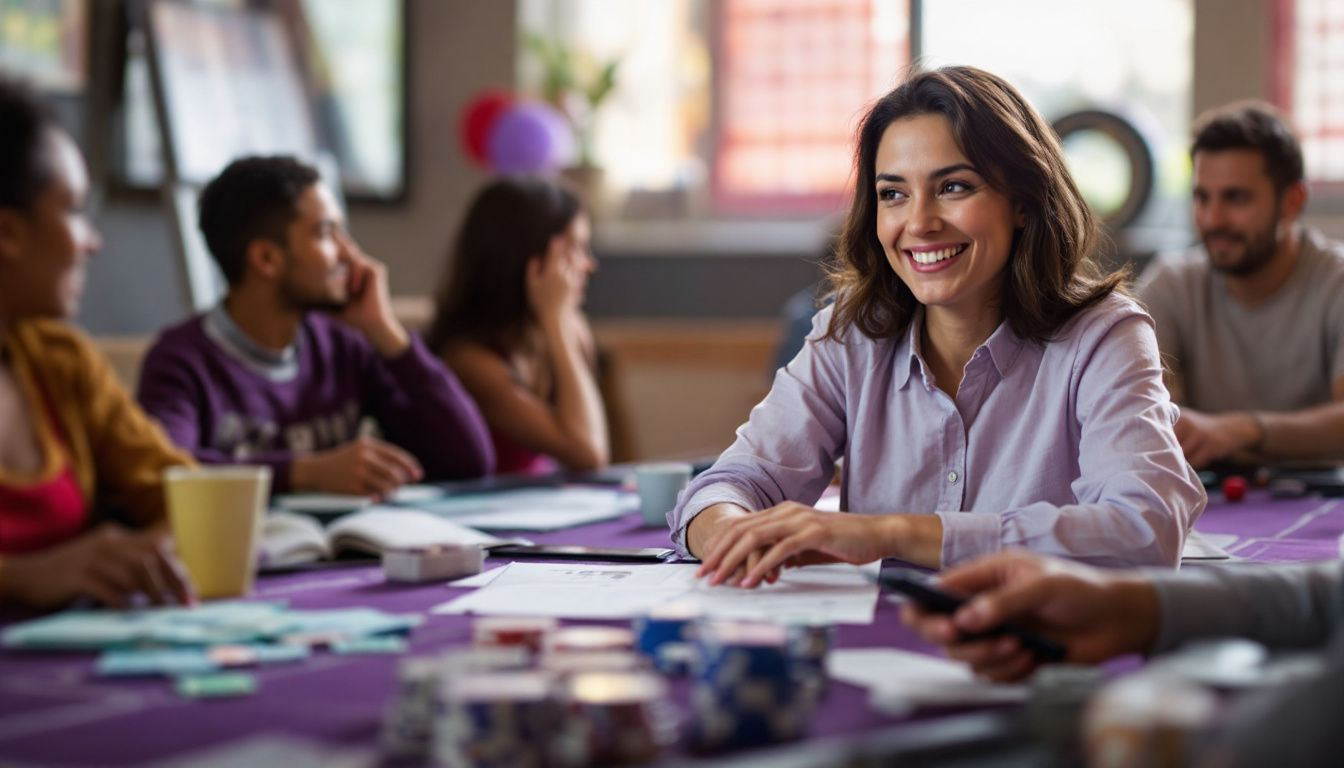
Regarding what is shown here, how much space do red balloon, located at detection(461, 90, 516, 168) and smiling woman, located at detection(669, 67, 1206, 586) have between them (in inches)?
126

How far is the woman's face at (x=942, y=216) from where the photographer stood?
1926 millimetres

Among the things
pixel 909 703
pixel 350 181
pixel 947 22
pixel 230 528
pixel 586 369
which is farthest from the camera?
pixel 350 181

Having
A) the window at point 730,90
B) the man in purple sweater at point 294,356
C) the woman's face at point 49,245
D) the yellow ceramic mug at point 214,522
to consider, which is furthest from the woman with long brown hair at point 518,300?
the window at point 730,90

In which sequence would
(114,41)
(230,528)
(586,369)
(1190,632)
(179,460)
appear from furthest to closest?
(114,41) → (586,369) → (179,460) → (230,528) → (1190,632)

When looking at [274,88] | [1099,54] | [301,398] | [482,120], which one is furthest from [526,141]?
[301,398]

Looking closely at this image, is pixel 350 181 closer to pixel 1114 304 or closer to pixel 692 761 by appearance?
pixel 1114 304

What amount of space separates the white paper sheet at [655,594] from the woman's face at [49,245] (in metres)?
0.54

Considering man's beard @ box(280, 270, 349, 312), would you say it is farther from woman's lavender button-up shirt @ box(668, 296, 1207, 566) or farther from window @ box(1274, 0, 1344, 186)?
window @ box(1274, 0, 1344, 186)

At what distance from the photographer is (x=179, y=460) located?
1.82m

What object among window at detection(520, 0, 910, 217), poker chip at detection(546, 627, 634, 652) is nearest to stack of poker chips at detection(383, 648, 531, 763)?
poker chip at detection(546, 627, 634, 652)

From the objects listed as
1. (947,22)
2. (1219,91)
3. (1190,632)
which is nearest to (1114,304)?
(1190,632)

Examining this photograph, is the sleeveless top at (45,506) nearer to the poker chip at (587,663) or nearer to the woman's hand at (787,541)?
the woman's hand at (787,541)

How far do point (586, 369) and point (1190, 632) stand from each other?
2.37 m

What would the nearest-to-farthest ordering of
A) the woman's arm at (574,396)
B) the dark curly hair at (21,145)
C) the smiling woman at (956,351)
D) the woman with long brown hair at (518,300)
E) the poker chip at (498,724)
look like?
the poker chip at (498,724), the dark curly hair at (21,145), the smiling woman at (956,351), the woman's arm at (574,396), the woman with long brown hair at (518,300)
